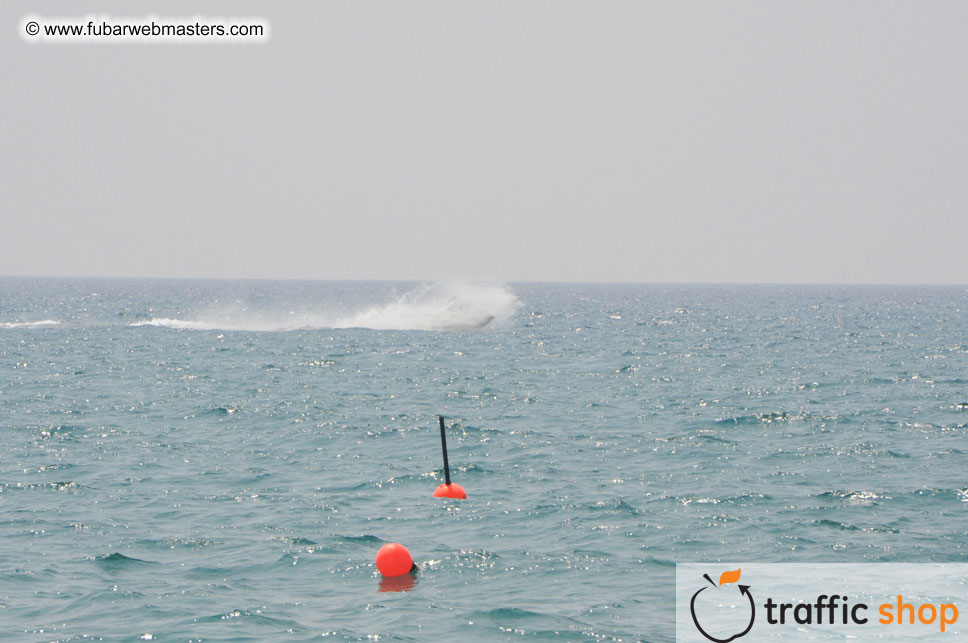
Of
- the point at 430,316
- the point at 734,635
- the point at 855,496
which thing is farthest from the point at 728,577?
the point at 430,316

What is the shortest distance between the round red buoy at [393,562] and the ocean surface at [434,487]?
0.28 meters

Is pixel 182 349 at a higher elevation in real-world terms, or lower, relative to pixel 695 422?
higher

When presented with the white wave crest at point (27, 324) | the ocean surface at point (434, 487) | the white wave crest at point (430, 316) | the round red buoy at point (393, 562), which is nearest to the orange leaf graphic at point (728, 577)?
the ocean surface at point (434, 487)

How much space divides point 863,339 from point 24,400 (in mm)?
64741

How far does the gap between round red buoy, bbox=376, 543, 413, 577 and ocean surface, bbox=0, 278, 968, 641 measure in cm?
28

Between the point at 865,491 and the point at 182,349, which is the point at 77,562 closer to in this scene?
the point at 865,491

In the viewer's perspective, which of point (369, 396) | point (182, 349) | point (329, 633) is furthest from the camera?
point (182, 349)

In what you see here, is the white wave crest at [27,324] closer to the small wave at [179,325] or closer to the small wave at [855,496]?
the small wave at [179,325]

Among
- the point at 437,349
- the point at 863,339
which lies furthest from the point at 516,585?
the point at 863,339

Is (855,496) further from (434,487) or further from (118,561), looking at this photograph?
(118,561)

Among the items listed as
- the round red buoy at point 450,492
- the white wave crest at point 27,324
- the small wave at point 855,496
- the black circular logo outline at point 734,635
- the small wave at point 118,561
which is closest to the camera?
the black circular logo outline at point 734,635

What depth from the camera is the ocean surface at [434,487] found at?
50.5ft

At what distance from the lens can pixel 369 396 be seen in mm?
43000

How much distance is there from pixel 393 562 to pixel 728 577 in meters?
5.94
